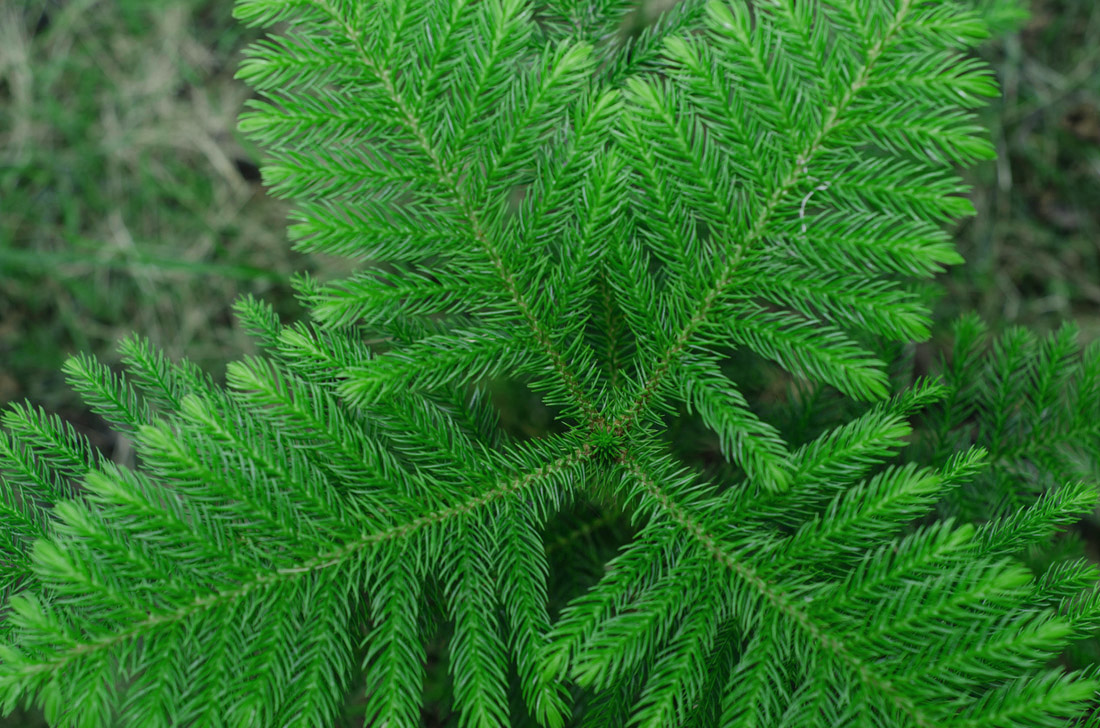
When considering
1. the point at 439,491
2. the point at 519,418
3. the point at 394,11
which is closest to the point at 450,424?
the point at 439,491

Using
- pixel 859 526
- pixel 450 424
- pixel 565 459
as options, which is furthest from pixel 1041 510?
pixel 450 424

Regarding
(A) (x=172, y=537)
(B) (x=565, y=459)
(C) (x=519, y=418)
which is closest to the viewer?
(A) (x=172, y=537)

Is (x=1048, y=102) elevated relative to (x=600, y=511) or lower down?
elevated

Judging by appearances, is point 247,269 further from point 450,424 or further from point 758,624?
point 758,624

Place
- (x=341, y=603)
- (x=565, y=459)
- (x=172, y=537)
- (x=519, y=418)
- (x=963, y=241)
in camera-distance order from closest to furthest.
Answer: (x=172, y=537), (x=341, y=603), (x=565, y=459), (x=519, y=418), (x=963, y=241)

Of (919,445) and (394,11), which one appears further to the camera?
(919,445)

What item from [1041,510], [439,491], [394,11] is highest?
[394,11]

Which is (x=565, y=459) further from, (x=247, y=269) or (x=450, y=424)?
(x=247, y=269)
